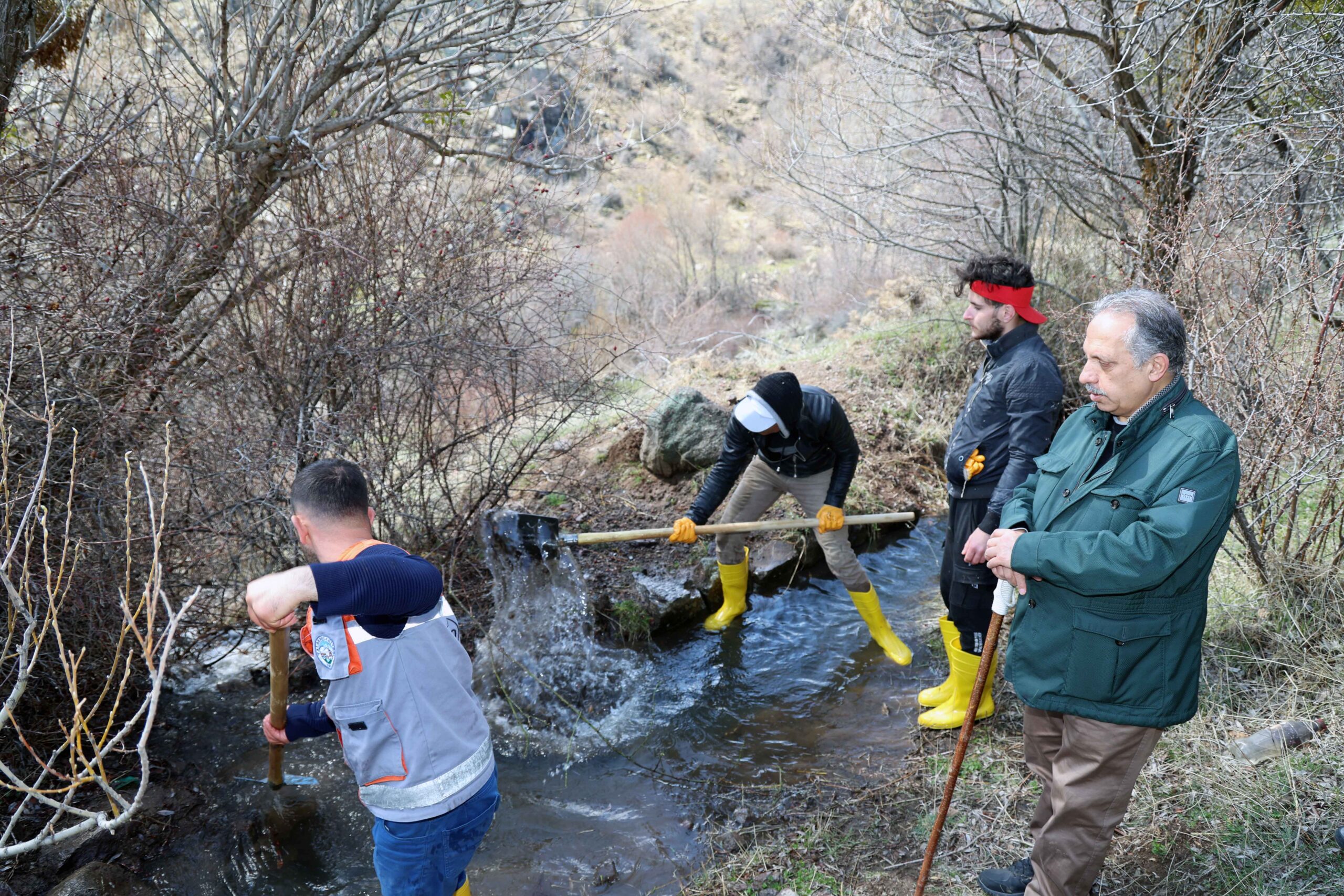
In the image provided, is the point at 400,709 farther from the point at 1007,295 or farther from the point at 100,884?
the point at 1007,295

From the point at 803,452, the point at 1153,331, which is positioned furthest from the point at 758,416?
the point at 1153,331

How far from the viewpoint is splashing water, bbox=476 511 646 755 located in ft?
15.8

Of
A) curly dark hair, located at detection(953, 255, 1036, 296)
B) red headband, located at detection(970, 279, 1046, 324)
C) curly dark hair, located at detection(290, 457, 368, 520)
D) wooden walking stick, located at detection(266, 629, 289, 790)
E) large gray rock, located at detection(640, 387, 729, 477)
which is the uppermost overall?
curly dark hair, located at detection(953, 255, 1036, 296)

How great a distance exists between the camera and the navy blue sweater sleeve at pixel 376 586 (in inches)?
84.3

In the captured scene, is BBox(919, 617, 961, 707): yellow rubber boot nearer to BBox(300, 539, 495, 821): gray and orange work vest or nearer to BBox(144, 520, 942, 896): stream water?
BBox(144, 520, 942, 896): stream water

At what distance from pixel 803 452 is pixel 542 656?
196 centimetres

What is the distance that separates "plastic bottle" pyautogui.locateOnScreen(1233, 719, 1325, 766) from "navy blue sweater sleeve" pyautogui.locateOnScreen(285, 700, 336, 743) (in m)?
3.55

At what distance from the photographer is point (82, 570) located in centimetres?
380

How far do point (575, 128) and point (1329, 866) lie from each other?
16.7ft

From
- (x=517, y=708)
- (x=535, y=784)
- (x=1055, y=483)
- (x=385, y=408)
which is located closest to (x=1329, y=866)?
(x=1055, y=483)

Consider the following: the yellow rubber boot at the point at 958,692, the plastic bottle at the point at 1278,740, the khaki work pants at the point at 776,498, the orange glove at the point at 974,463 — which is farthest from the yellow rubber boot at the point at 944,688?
the plastic bottle at the point at 1278,740

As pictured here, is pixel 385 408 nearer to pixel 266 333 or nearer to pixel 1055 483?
pixel 266 333

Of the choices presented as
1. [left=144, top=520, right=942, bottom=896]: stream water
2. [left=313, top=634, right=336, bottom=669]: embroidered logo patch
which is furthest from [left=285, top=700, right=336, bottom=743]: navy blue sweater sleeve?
[left=144, top=520, right=942, bottom=896]: stream water

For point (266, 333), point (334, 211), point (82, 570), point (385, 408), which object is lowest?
point (82, 570)
